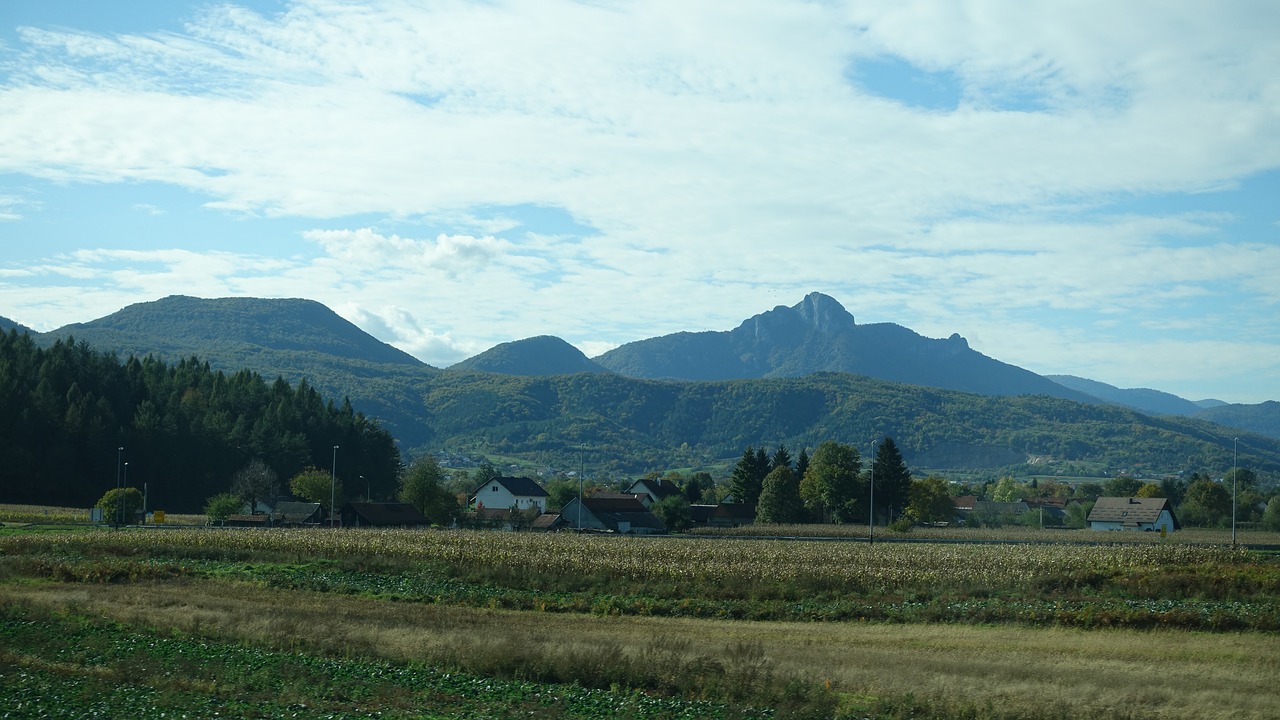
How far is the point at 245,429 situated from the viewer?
11062cm

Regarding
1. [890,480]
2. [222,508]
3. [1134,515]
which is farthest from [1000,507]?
[222,508]

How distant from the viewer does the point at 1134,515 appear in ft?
332

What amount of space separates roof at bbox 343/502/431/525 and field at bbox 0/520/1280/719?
1271 inches

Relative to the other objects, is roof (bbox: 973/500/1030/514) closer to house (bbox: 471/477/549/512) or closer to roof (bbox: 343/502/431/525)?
house (bbox: 471/477/549/512)

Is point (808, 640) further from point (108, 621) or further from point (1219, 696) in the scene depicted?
point (108, 621)

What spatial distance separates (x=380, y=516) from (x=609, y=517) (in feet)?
65.2

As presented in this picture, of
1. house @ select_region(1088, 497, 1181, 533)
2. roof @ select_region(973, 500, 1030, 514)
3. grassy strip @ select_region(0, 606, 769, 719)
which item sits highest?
grassy strip @ select_region(0, 606, 769, 719)

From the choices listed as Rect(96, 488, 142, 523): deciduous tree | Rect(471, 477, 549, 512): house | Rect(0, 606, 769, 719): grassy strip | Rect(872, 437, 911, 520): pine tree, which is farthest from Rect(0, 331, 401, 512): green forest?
Rect(0, 606, 769, 719): grassy strip

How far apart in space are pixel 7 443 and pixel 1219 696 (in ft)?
324

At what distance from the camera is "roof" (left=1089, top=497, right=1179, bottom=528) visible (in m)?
100

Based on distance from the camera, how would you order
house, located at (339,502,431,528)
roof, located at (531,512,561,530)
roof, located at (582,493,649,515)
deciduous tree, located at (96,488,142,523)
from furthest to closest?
roof, located at (582,493,649,515) < roof, located at (531,512,561,530) < house, located at (339,502,431,528) < deciduous tree, located at (96,488,142,523)

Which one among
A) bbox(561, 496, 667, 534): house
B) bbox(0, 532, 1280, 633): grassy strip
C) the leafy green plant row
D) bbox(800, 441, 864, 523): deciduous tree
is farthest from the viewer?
bbox(800, 441, 864, 523): deciduous tree

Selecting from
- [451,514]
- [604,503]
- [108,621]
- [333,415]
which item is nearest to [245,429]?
[333,415]

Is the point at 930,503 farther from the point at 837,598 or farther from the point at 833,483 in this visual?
the point at 837,598
